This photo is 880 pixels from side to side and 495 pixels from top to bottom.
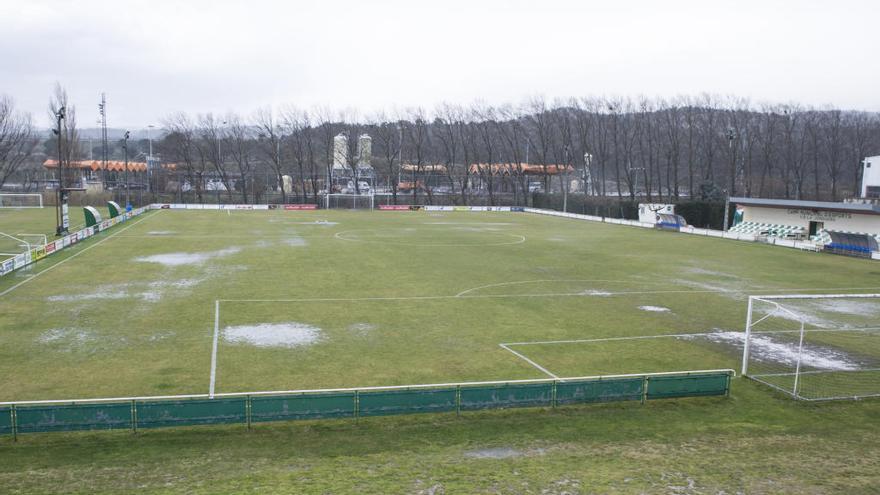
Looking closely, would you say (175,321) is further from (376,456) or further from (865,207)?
(865,207)

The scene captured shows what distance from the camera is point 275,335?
2297cm

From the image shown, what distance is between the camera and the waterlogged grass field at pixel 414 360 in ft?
40.4

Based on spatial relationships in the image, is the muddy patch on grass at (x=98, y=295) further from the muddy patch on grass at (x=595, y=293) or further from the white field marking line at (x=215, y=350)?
the muddy patch on grass at (x=595, y=293)

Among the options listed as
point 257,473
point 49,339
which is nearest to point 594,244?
point 49,339

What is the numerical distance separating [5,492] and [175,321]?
1403 cm

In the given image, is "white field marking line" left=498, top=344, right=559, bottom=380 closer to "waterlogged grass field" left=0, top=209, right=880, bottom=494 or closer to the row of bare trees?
"waterlogged grass field" left=0, top=209, right=880, bottom=494

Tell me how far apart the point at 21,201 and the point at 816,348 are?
322 feet

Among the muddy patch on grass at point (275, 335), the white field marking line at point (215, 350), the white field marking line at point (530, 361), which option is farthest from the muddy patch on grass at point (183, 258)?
the white field marking line at point (530, 361)

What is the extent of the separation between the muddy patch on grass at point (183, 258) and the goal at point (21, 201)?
5836cm

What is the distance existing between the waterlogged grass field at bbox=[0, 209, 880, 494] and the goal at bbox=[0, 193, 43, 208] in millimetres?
54147

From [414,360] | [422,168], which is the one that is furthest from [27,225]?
[422,168]

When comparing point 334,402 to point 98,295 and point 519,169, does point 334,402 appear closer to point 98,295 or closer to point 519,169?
point 98,295

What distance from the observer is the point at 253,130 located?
120 meters

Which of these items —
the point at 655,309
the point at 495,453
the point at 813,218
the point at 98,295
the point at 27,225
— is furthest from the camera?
the point at 27,225
